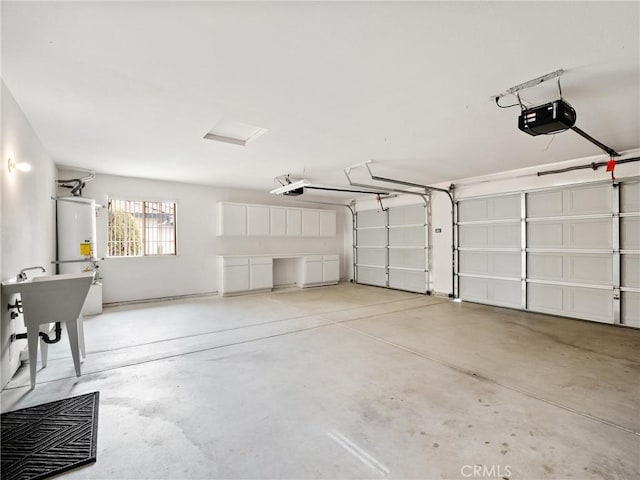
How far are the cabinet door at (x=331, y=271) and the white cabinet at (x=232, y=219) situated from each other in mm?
2585

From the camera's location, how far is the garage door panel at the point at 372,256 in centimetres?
827

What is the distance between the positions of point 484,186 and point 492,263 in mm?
1529

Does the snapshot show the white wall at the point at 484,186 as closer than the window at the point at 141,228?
Yes

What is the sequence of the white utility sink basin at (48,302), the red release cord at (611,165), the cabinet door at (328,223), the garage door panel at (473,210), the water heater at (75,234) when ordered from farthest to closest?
the cabinet door at (328,223), the garage door panel at (473,210), the water heater at (75,234), the red release cord at (611,165), the white utility sink basin at (48,302)

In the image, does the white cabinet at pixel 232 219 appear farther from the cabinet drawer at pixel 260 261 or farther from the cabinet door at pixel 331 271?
the cabinet door at pixel 331 271

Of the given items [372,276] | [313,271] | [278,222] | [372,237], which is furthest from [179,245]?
[372,276]

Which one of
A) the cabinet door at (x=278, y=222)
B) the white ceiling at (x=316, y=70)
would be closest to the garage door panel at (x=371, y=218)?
the cabinet door at (x=278, y=222)

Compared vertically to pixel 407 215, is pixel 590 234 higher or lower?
lower

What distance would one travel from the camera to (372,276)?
8609mm

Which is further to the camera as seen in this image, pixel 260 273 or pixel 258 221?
pixel 258 221

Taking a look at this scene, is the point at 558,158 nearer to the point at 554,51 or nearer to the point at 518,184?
the point at 518,184

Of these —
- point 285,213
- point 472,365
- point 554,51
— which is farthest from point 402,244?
point 554,51

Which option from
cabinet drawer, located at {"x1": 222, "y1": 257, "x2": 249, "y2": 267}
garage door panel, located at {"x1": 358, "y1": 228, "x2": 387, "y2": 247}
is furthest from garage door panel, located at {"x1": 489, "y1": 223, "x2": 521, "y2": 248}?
cabinet drawer, located at {"x1": 222, "y1": 257, "x2": 249, "y2": 267}

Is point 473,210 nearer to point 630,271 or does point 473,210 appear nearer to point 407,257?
point 407,257
